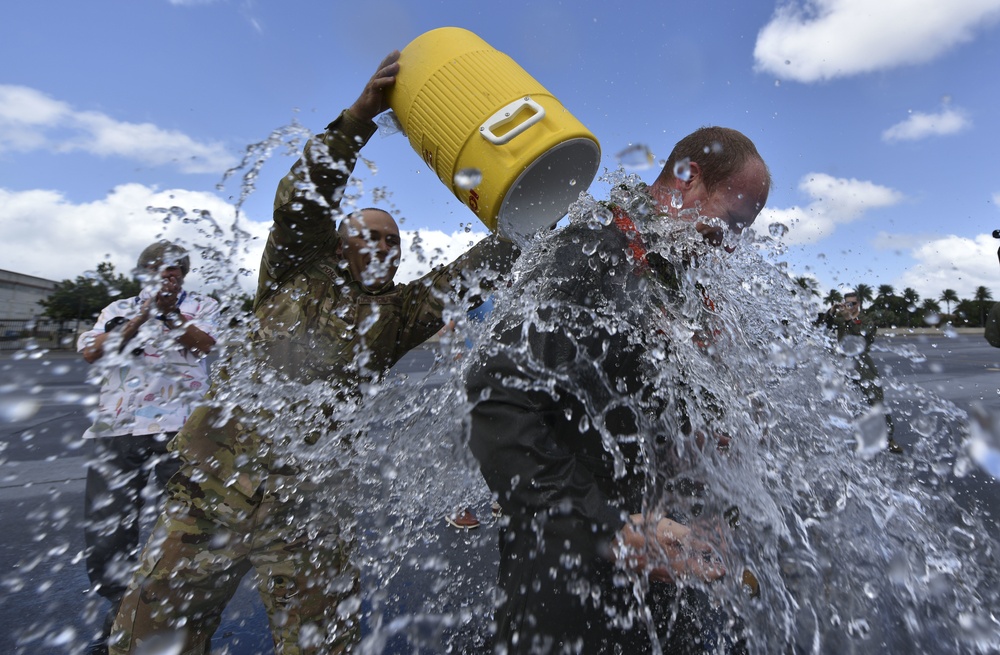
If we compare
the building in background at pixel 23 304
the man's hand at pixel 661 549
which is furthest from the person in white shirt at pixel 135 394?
the building in background at pixel 23 304

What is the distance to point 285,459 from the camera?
1.99 m

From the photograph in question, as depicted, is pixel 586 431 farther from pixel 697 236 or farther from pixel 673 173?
pixel 673 173

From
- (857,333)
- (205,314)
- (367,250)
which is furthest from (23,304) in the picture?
(367,250)

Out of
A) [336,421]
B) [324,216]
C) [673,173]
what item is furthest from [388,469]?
[673,173]

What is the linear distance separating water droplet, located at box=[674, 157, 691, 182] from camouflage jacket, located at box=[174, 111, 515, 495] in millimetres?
731

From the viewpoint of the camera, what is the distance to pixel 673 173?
5.40ft

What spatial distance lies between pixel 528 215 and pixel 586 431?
87cm

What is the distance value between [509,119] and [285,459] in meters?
1.28

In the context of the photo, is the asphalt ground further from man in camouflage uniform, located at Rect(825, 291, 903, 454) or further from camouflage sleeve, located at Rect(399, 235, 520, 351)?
man in camouflage uniform, located at Rect(825, 291, 903, 454)

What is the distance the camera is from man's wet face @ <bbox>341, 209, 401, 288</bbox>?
2219mm

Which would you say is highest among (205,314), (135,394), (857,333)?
(205,314)

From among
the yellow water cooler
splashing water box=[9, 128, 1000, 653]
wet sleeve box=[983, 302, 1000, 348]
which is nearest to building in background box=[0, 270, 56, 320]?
splashing water box=[9, 128, 1000, 653]

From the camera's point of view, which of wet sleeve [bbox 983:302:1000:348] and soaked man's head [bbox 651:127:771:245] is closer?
soaked man's head [bbox 651:127:771:245]

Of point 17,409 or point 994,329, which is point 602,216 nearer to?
point 994,329
